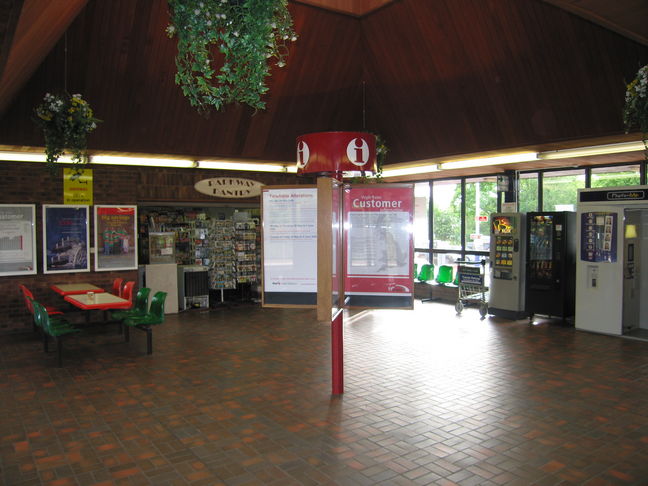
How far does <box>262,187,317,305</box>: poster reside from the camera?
5.27 m

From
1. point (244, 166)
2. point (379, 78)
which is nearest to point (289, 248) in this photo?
point (379, 78)

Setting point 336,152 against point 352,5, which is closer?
point 336,152

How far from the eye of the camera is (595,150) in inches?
345

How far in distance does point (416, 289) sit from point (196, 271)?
5.70 meters

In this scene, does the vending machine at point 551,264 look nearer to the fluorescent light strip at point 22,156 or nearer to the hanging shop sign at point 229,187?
the hanging shop sign at point 229,187

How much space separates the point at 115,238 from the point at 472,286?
7503 millimetres

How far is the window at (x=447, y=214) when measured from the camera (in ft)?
42.4

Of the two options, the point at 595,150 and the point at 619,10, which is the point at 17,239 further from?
the point at 595,150

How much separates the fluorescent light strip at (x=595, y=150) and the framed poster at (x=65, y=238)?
29.1 ft

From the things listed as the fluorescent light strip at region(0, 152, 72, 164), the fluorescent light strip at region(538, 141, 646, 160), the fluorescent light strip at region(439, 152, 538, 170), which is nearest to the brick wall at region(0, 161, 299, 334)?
the fluorescent light strip at region(0, 152, 72, 164)

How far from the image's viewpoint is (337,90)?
10.3 metres

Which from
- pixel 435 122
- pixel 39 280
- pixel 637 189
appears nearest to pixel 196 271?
pixel 39 280

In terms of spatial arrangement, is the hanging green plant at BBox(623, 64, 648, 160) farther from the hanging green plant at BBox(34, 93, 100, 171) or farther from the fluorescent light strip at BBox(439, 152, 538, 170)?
the hanging green plant at BBox(34, 93, 100, 171)

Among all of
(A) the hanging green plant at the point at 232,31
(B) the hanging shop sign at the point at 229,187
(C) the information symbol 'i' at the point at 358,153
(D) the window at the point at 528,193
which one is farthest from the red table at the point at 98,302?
(D) the window at the point at 528,193
